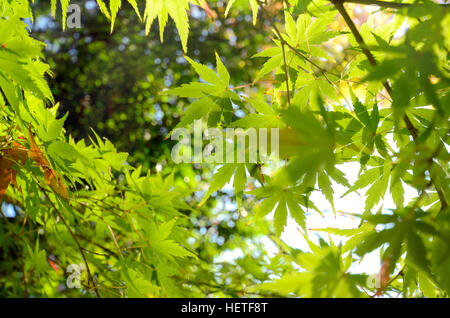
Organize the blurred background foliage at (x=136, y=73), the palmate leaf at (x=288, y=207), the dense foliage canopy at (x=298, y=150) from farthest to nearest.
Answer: the blurred background foliage at (x=136, y=73) → the palmate leaf at (x=288, y=207) → the dense foliage canopy at (x=298, y=150)

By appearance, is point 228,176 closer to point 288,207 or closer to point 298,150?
point 288,207

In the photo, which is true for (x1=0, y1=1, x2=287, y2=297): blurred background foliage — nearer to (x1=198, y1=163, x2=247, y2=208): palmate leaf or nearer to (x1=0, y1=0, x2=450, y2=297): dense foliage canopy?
(x1=0, y1=0, x2=450, y2=297): dense foliage canopy

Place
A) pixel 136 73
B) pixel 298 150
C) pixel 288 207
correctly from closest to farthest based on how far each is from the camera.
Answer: pixel 298 150 < pixel 288 207 < pixel 136 73

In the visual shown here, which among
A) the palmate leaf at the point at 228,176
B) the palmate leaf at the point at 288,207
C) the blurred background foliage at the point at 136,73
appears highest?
the blurred background foliage at the point at 136,73

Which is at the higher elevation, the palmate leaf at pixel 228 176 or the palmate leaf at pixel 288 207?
the palmate leaf at pixel 228 176

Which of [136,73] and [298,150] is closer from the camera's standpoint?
[298,150]

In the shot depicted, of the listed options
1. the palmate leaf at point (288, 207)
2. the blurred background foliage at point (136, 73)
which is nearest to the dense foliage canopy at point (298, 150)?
the palmate leaf at point (288, 207)

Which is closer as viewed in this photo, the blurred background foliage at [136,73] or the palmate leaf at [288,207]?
the palmate leaf at [288,207]

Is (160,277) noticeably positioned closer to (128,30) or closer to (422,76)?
(422,76)

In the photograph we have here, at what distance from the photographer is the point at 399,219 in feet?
1.22

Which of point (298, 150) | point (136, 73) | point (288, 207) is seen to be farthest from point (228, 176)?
point (136, 73)

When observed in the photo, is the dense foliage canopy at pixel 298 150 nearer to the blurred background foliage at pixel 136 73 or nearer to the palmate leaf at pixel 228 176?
the palmate leaf at pixel 228 176

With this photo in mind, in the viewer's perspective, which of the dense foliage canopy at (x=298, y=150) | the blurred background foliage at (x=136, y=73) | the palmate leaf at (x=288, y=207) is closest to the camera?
the dense foliage canopy at (x=298, y=150)

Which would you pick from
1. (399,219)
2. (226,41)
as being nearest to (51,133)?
(399,219)
